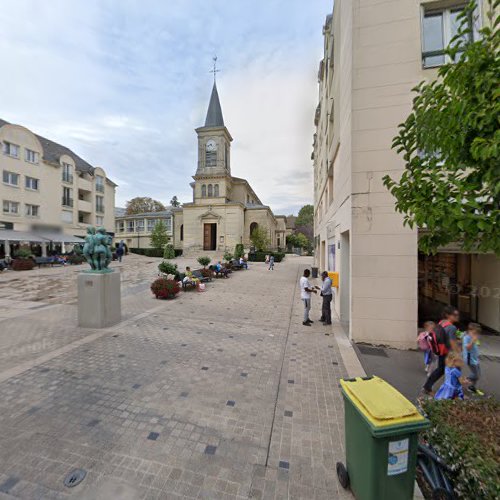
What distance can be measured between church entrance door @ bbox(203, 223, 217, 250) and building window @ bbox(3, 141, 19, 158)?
2523 cm

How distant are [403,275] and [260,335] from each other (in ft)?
13.3

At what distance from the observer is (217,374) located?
15.7 ft

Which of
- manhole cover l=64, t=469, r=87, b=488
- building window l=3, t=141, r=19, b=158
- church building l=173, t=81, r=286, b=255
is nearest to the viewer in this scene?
manhole cover l=64, t=469, r=87, b=488

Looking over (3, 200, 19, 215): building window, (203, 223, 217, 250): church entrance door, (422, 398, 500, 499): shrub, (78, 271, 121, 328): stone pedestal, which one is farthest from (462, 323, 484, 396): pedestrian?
(203, 223, 217, 250): church entrance door

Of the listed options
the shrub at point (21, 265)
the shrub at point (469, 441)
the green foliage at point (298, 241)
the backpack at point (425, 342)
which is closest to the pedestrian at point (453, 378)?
the backpack at point (425, 342)

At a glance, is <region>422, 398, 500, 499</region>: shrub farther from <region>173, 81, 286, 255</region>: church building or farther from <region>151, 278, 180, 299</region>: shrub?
<region>173, 81, 286, 255</region>: church building

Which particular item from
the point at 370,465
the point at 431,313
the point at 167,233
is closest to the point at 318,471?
the point at 370,465

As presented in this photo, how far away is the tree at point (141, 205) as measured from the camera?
6188 centimetres

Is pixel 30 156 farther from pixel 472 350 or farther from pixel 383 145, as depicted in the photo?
pixel 472 350

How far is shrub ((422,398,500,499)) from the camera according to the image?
1.86 metres

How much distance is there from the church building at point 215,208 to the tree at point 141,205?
56.8 feet

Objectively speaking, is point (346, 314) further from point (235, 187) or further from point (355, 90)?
point (235, 187)

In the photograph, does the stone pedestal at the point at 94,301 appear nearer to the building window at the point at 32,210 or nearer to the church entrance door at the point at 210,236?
the building window at the point at 32,210

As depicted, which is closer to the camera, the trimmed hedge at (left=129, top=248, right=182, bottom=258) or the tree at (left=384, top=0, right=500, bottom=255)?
the tree at (left=384, top=0, right=500, bottom=255)
